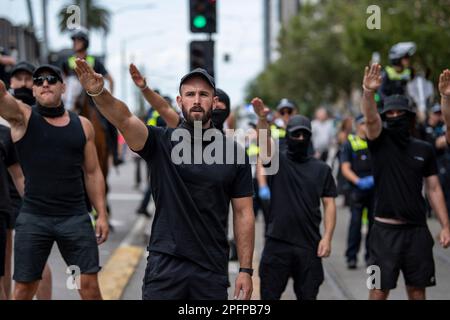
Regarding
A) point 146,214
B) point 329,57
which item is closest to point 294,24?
point 329,57

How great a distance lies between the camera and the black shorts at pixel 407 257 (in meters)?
7.18

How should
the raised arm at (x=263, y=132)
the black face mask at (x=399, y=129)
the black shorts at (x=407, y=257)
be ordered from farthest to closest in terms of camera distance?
the black face mask at (x=399, y=129), the black shorts at (x=407, y=257), the raised arm at (x=263, y=132)

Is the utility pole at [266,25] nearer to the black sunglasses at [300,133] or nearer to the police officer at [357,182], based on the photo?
the police officer at [357,182]

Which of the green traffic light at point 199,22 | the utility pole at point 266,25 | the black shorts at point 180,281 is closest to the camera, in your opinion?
the black shorts at point 180,281

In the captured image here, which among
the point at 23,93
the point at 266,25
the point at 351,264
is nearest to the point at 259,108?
the point at 23,93

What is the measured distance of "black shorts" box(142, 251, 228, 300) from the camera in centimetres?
510

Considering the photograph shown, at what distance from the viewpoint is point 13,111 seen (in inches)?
255

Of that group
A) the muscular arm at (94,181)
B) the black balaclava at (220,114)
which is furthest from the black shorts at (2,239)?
the black balaclava at (220,114)

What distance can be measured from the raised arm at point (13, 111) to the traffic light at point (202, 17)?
5.39m

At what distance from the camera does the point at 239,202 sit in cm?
543

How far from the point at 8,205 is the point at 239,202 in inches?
84.4

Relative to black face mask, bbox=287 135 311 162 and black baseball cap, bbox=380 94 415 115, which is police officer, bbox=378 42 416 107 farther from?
black face mask, bbox=287 135 311 162

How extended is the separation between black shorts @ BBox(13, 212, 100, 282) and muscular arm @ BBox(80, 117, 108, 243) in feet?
0.84
